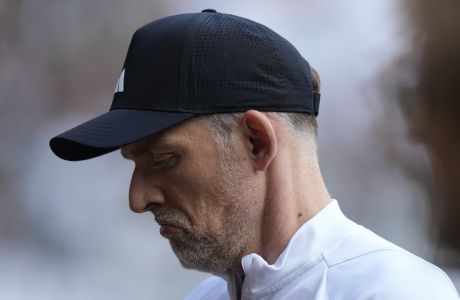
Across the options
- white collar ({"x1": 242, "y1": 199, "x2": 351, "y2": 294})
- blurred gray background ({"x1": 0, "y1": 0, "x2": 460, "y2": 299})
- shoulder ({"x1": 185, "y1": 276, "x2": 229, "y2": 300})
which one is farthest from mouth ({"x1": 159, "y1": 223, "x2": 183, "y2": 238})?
blurred gray background ({"x1": 0, "y1": 0, "x2": 460, "y2": 299})

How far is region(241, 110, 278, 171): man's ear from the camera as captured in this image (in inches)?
53.5

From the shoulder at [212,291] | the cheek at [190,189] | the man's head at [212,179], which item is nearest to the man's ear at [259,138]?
the man's head at [212,179]

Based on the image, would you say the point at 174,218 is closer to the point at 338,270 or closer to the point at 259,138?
the point at 259,138

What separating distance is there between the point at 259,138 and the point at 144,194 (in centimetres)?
26

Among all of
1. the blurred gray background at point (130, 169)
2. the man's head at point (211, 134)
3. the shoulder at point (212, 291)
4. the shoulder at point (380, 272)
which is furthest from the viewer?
the blurred gray background at point (130, 169)

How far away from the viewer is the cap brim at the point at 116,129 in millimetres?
1306

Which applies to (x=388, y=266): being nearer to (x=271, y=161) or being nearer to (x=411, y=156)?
(x=271, y=161)

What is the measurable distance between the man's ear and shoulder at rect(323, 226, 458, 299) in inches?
8.6

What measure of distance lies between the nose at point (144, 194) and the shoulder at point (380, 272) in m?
0.35

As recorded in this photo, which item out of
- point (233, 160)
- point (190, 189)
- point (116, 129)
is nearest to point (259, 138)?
point (233, 160)

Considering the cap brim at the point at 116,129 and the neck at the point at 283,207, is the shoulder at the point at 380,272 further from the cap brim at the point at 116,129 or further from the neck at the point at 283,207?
the cap brim at the point at 116,129

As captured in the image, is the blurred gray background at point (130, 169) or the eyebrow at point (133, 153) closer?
the eyebrow at point (133, 153)

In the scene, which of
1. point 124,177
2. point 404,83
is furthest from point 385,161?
point 124,177

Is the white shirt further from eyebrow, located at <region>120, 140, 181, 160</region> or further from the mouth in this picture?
eyebrow, located at <region>120, 140, 181, 160</region>
